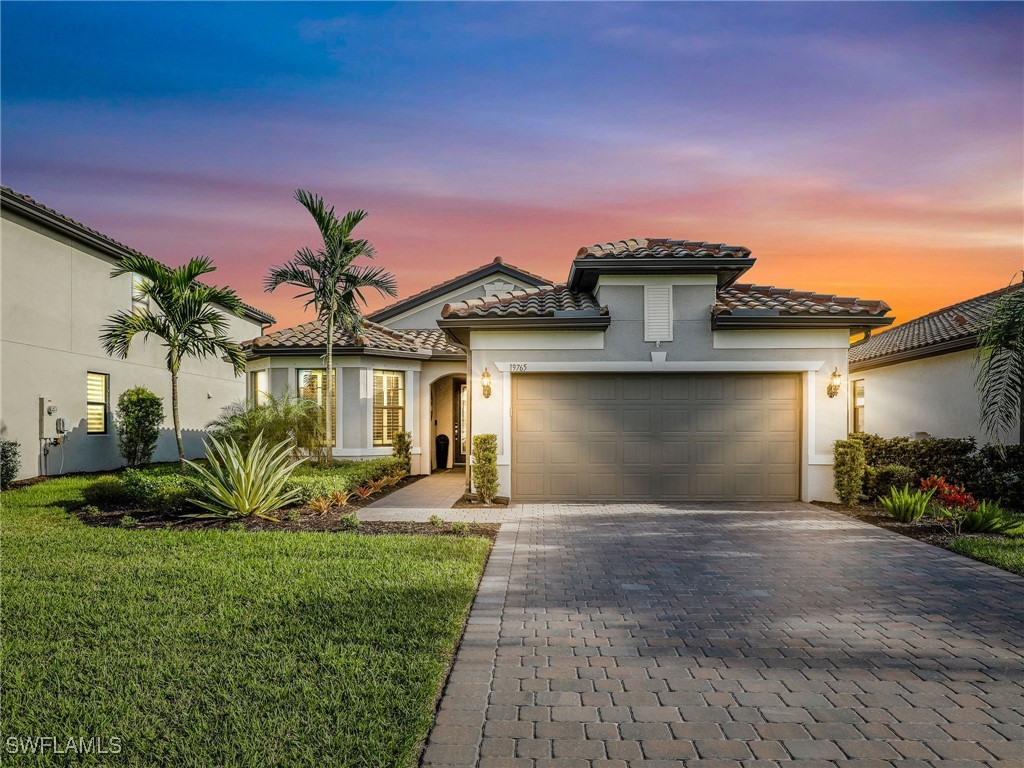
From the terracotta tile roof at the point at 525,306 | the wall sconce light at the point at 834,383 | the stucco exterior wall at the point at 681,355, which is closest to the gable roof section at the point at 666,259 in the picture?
the stucco exterior wall at the point at 681,355

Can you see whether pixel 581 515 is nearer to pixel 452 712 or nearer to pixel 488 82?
pixel 452 712

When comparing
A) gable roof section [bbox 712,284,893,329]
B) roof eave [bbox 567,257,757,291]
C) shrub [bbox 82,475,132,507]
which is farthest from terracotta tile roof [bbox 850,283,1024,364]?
shrub [bbox 82,475,132,507]

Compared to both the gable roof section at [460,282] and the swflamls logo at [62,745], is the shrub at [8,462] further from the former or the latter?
the swflamls logo at [62,745]

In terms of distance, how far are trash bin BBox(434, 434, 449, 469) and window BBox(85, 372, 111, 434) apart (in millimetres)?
9155

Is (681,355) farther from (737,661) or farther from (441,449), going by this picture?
(441,449)

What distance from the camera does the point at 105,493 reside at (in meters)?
9.95

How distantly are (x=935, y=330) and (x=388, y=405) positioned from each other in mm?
14438

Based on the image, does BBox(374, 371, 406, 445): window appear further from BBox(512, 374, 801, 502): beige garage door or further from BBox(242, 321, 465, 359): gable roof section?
BBox(512, 374, 801, 502): beige garage door

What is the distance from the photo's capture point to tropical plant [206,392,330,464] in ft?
40.6

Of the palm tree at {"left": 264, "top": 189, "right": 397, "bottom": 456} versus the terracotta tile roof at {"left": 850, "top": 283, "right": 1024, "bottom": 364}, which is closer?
the terracotta tile roof at {"left": 850, "top": 283, "right": 1024, "bottom": 364}

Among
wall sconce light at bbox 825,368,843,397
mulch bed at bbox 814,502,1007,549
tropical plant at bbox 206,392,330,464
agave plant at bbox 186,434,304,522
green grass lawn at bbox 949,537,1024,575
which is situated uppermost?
wall sconce light at bbox 825,368,843,397

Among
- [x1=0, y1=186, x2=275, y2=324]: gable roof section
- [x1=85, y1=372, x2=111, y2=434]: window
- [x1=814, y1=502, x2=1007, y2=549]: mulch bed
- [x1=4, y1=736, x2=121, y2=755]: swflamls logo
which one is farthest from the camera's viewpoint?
[x1=85, y1=372, x2=111, y2=434]: window

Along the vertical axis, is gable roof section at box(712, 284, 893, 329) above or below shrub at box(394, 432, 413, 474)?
above

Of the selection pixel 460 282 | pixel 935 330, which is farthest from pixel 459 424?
pixel 935 330
